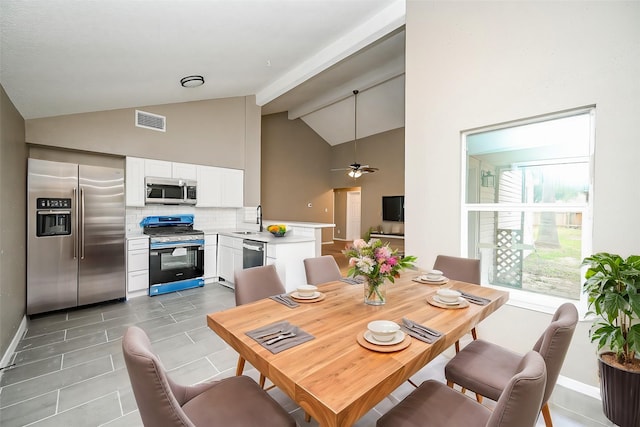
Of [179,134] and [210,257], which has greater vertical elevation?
[179,134]

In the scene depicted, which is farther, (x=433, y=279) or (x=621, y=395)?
(x=433, y=279)

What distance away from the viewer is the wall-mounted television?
312 inches

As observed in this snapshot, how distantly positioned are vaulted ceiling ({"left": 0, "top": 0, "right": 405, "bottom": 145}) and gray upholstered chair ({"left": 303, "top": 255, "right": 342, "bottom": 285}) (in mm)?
2397

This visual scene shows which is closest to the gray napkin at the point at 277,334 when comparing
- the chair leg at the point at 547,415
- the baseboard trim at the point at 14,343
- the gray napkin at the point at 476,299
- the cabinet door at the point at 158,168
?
the gray napkin at the point at 476,299

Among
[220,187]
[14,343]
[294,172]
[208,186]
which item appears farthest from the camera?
[294,172]

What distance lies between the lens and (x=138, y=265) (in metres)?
4.00

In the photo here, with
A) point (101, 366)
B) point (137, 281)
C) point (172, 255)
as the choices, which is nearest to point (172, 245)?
point (172, 255)

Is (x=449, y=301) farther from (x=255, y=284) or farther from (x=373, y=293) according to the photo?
(x=255, y=284)

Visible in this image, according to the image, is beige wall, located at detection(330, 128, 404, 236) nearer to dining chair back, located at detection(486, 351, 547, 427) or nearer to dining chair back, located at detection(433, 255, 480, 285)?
dining chair back, located at detection(433, 255, 480, 285)

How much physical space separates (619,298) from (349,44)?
12.4 ft

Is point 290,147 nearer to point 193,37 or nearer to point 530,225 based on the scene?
point 193,37

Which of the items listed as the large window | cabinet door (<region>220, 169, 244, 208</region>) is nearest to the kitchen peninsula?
cabinet door (<region>220, 169, 244, 208</region>)

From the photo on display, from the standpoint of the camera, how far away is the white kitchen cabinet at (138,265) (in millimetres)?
3934

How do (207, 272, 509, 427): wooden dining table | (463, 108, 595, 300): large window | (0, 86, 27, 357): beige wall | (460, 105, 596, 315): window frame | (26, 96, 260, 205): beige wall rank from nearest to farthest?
(207, 272, 509, 427): wooden dining table
(460, 105, 596, 315): window frame
(463, 108, 595, 300): large window
(0, 86, 27, 357): beige wall
(26, 96, 260, 205): beige wall
